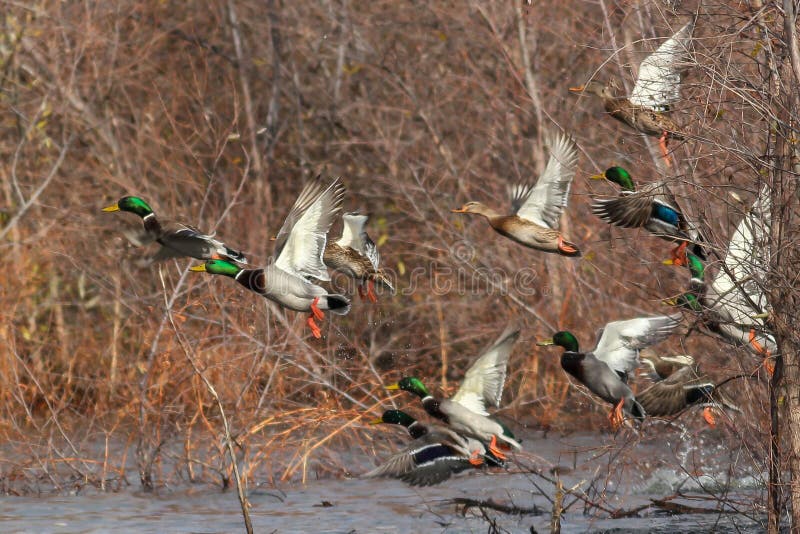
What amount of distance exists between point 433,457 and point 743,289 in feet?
9.03

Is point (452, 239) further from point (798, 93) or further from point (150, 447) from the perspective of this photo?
point (798, 93)

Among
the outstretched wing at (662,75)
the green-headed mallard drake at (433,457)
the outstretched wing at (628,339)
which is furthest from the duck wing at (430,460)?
the outstretched wing at (662,75)

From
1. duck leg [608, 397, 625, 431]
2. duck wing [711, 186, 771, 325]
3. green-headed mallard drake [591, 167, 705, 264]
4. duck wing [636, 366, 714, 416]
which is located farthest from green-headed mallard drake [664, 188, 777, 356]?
duck leg [608, 397, 625, 431]

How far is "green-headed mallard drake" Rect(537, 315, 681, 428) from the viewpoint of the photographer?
7.73 m

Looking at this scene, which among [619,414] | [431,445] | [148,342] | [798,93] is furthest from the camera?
[148,342]

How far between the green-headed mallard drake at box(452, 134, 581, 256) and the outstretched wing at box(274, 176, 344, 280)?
133 cm

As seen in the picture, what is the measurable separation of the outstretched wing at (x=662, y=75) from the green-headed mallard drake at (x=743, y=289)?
0.73m

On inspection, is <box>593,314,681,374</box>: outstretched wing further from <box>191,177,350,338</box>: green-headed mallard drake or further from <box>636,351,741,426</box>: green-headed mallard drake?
<box>191,177,350,338</box>: green-headed mallard drake

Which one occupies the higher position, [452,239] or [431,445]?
[452,239]

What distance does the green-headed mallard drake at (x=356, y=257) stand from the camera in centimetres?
886

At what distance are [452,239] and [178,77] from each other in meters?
4.39

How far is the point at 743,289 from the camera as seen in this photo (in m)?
6.27

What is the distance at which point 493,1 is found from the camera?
1305cm

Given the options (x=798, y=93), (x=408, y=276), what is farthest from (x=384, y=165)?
(x=798, y=93)
